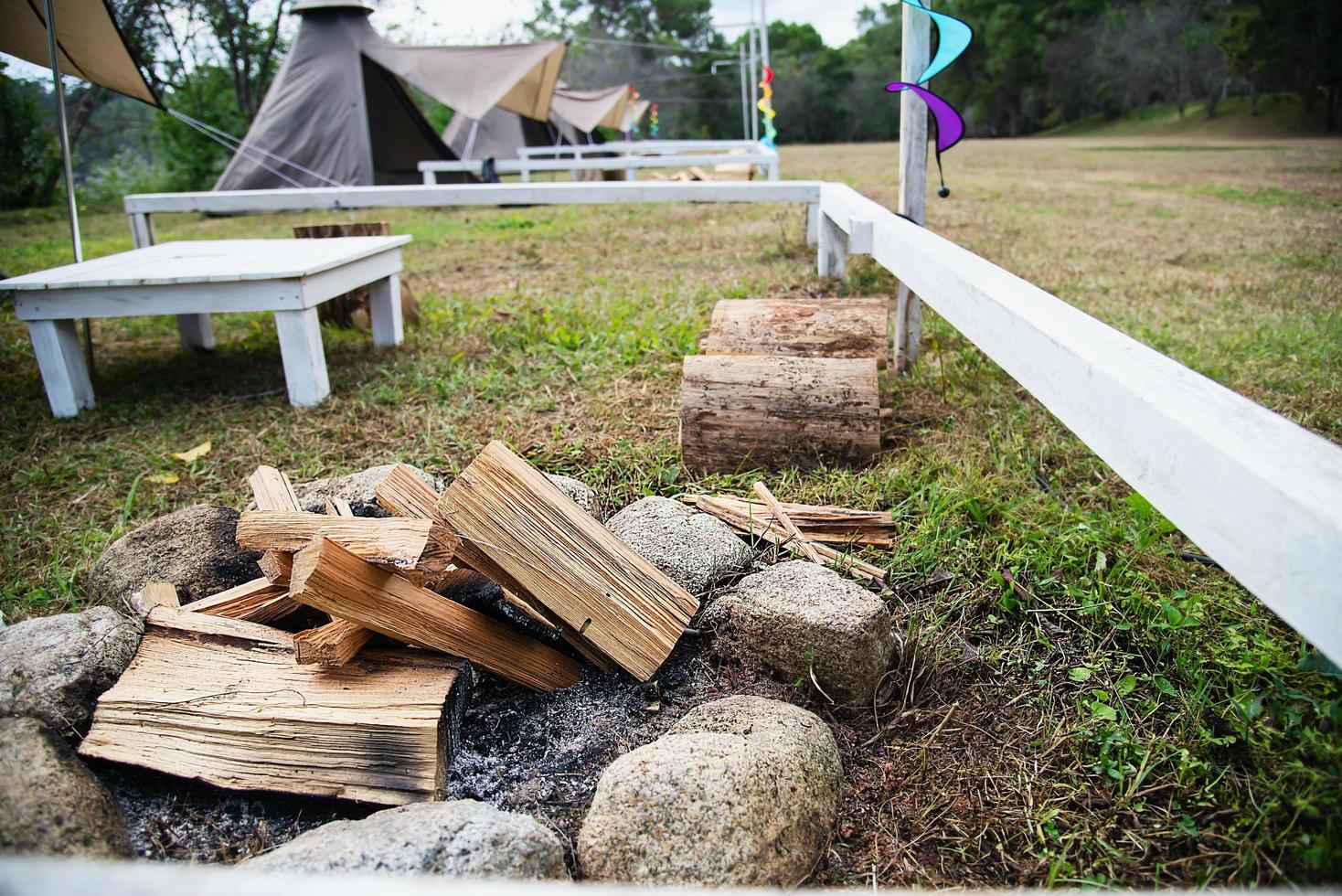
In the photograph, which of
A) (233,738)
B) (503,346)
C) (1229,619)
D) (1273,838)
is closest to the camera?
(1273,838)

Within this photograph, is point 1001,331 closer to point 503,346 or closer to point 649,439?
point 649,439

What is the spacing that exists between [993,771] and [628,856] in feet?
2.33

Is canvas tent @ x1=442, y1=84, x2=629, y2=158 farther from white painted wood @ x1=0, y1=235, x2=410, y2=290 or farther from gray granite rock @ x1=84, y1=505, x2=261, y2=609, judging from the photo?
gray granite rock @ x1=84, y1=505, x2=261, y2=609

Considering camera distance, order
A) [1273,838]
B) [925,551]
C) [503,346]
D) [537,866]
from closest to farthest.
→ [537,866] < [1273,838] < [925,551] < [503,346]

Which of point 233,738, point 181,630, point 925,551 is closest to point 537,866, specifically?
point 233,738

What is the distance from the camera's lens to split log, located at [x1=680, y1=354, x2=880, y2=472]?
261 cm

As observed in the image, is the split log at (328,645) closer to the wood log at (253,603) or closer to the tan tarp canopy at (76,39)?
the wood log at (253,603)

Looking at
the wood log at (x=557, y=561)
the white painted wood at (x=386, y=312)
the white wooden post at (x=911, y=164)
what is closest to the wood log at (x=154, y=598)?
the wood log at (x=557, y=561)

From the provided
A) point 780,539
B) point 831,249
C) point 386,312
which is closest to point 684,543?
point 780,539

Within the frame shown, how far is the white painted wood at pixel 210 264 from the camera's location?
3225mm

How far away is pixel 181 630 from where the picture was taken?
1717mm

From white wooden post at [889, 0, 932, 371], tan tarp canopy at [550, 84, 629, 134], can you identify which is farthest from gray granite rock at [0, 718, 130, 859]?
tan tarp canopy at [550, 84, 629, 134]

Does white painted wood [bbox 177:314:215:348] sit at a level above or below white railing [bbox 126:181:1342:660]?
below

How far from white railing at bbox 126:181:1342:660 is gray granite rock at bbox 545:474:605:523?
3.54 ft
